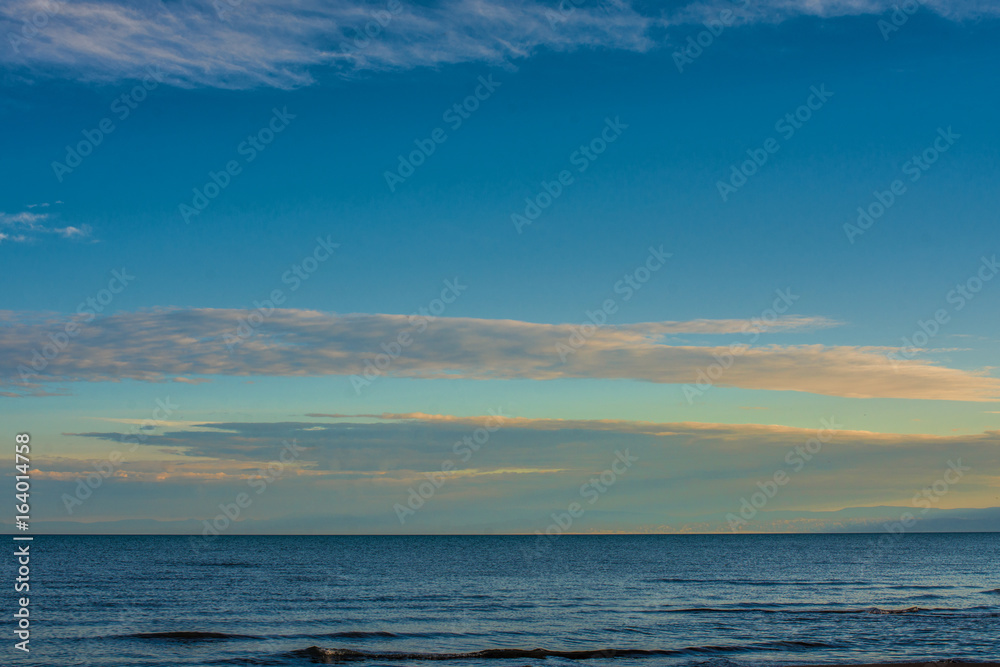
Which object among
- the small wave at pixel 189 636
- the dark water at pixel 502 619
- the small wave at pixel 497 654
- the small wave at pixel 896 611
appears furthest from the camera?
the small wave at pixel 896 611

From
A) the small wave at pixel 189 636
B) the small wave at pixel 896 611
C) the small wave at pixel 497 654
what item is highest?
the small wave at pixel 896 611

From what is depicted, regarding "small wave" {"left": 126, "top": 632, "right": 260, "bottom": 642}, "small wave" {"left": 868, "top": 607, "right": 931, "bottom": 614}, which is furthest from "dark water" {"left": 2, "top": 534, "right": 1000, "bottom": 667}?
"small wave" {"left": 868, "top": 607, "right": 931, "bottom": 614}

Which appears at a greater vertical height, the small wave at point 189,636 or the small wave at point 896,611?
the small wave at point 896,611

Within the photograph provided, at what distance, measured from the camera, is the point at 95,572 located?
81.4 meters

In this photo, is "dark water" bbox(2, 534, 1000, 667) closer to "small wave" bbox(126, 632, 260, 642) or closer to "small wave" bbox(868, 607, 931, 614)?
"small wave" bbox(126, 632, 260, 642)

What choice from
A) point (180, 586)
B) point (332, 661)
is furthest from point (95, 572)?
point (332, 661)

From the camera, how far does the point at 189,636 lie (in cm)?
3759

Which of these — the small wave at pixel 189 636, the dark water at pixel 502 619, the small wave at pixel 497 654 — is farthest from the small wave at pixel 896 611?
the small wave at pixel 189 636

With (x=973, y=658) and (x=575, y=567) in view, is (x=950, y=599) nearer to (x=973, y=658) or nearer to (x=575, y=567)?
(x=973, y=658)

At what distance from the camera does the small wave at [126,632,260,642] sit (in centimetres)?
3708

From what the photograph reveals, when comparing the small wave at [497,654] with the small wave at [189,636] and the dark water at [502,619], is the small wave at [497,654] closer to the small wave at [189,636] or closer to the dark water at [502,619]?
the dark water at [502,619]

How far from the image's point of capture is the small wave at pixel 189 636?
3708 cm

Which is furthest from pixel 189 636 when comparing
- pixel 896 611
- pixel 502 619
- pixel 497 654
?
pixel 896 611

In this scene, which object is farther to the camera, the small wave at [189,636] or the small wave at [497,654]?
the small wave at [189,636]
